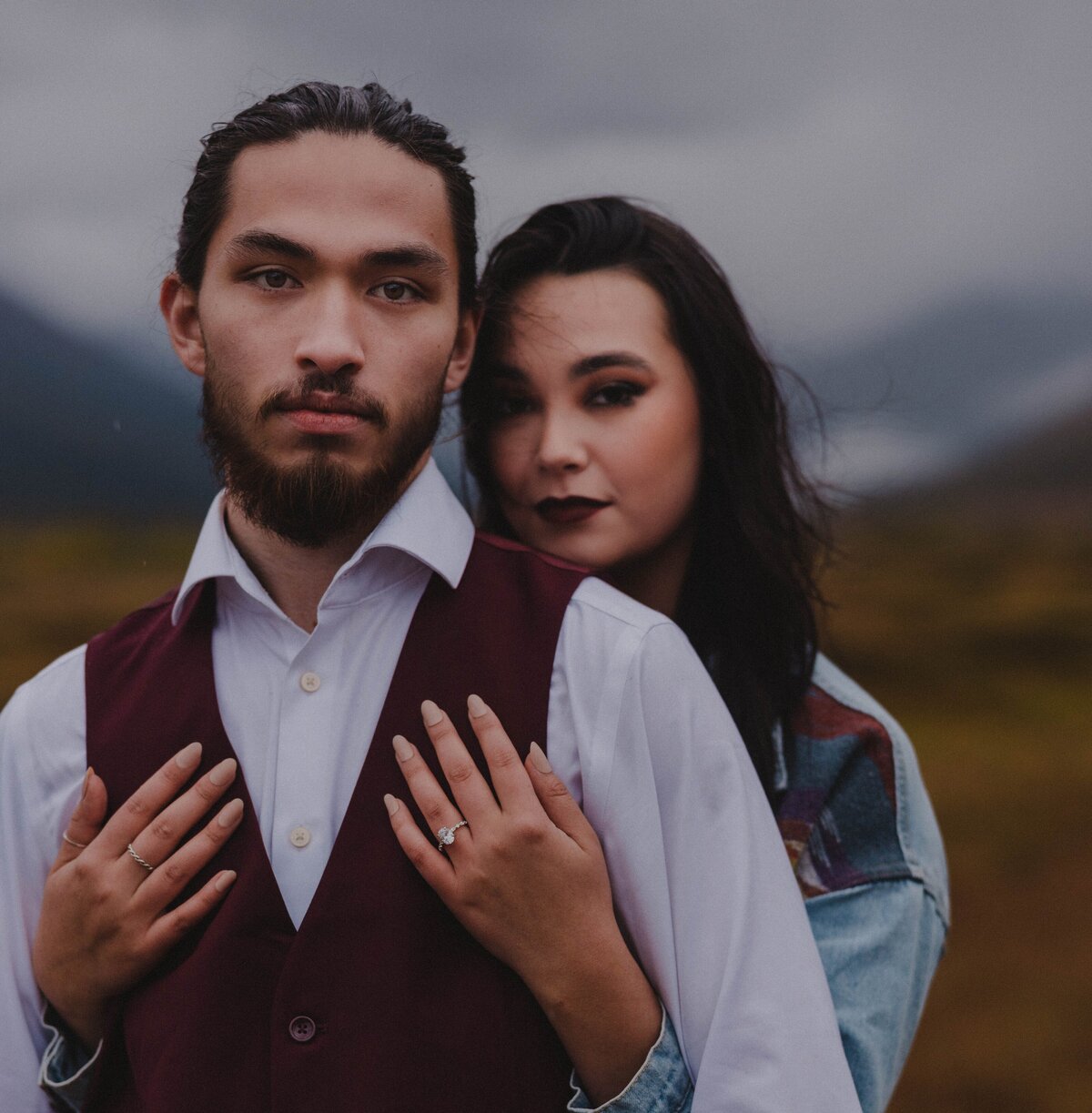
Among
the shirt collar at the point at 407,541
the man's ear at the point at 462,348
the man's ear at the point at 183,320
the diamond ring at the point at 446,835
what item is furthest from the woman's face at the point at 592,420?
the diamond ring at the point at 446,835

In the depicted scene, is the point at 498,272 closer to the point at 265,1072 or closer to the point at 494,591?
the point at 494,591

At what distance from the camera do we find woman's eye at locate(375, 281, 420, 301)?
1613mm

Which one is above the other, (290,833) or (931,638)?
(290,833)

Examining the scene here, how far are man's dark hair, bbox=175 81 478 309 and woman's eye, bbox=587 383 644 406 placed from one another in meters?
0.38

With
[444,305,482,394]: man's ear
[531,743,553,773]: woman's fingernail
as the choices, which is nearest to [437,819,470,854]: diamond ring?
[531,743,553,773]: woman's fingernail

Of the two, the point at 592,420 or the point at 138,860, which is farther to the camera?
the point at 592,420

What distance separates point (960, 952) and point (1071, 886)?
1307 mm

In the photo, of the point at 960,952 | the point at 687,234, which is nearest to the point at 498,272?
→ the point at 687,234

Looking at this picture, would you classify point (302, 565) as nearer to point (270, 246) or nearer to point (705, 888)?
point (270, 246)

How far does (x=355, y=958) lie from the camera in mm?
1403

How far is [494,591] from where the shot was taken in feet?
5.28

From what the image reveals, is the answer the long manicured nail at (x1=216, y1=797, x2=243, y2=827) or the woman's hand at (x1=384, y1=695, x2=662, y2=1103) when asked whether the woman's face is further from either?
the long manicured nail at (x1=216, y1=797, x2=243, y2=827)

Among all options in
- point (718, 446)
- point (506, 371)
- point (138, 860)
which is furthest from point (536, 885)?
point (718, 446)

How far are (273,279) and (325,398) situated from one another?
0.21 metres
